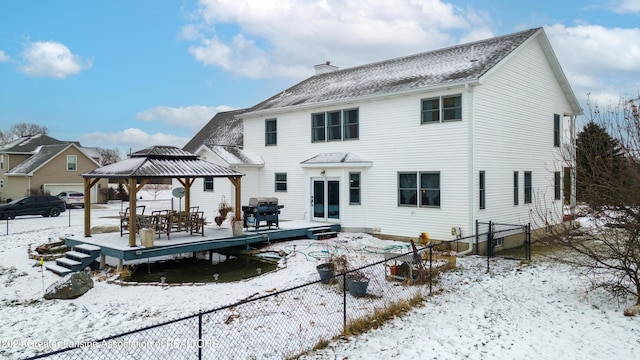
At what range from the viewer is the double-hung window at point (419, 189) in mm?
15984

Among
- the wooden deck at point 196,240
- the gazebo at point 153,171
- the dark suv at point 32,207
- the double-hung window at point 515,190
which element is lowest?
the wooden deck at point 196,240

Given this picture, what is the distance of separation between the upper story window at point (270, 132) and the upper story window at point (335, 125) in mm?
2447

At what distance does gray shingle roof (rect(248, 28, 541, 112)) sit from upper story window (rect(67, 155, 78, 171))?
25.3 m

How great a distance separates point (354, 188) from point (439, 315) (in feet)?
33.3

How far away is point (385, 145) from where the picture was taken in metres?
17.4

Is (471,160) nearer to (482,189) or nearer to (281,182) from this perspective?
(482,189)

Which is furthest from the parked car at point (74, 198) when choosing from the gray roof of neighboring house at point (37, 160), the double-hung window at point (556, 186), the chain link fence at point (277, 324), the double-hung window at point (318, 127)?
the double-hung window at point (556, 186)

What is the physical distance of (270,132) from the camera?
21.8 metres

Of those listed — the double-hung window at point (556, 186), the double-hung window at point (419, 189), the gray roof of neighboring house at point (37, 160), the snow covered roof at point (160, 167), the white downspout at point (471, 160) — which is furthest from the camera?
the gray roof of neighboring house at point (37, 160)

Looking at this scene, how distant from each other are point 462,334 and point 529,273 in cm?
530

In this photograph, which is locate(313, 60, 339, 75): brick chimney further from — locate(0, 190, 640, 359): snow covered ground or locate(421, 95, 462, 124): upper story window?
locate(0, 190, 640, 359): snow covered ground

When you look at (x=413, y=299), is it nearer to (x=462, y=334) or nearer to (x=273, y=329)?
(x=462, y=334)

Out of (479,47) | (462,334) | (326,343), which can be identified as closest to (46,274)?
(326,343)

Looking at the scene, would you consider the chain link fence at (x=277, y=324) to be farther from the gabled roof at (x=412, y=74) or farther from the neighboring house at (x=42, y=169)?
the neighboring house at (x=42, y=169)
